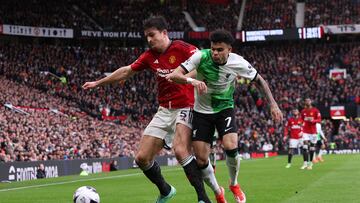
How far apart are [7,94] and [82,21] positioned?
74.2 feet

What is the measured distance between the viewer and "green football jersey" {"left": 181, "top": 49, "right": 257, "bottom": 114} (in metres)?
10.3

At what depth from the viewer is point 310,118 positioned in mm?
27078

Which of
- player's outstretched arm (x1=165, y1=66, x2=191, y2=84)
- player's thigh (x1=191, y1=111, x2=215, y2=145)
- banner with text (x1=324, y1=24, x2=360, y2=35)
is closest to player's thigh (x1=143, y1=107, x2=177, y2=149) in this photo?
player's thigh (x1=191, y1=111, x2=215, y2=145)

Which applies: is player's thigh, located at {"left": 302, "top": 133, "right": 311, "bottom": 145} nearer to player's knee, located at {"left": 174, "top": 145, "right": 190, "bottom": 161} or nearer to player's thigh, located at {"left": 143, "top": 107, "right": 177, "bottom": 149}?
player's thigh, located at {"left": 143, "top": 107, "right": 177, "bottom": 149}

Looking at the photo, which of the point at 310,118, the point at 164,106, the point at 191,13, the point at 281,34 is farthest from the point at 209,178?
the point at 191,13

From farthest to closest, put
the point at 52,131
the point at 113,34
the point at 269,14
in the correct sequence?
the point at 269,14
the point at 113,34
the point at 52,131

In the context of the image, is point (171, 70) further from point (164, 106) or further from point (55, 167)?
point (55, 167)

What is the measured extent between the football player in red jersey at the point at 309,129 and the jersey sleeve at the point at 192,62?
53.6ft

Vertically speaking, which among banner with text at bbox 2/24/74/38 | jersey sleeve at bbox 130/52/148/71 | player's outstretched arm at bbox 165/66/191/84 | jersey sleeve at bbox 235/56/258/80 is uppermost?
banner with text at bbox 2/24/74/38

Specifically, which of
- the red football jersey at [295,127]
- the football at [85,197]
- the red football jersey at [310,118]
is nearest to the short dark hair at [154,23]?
the football at [85,197]

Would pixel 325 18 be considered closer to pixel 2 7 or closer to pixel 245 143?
pixel 245 143

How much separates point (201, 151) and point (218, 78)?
1135 mm

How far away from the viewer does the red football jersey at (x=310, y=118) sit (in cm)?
2684

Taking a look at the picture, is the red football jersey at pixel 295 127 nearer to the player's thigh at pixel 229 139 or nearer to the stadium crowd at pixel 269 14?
the player's thigh at pixel 229 139
